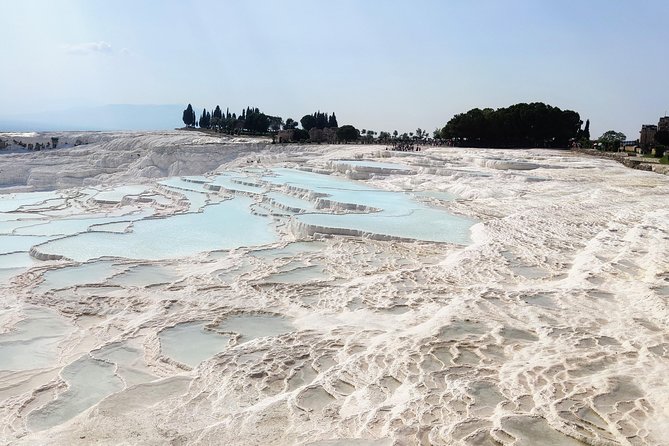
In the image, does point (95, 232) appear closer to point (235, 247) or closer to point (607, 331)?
point (235, 247)

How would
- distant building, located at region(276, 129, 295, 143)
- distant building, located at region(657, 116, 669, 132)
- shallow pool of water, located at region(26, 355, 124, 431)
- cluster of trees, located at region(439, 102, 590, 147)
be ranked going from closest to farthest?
1. shallow pool of water, located at region(26, 355, 124, 431)
2. distant building, located at region(657, 116, 669, 132)
3. cluster of trees, located at region(439, 102, 590, 147)
4. distant building, located at region(276, 129, 295, 143)

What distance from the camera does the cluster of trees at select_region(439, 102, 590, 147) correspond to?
1313 inches

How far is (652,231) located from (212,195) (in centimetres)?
984

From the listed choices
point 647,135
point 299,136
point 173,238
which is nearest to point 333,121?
point 299,136

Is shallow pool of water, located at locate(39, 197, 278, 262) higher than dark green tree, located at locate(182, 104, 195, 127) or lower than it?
lower

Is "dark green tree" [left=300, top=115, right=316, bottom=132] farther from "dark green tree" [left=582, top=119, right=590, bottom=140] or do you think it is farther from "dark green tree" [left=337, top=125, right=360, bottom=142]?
"dark green tree" [left=582, top=119, right=590, bottom=140]

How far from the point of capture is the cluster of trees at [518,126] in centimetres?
3334

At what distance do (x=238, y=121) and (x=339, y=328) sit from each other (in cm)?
4848

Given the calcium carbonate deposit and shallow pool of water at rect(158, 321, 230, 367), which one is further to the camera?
shallow pool of water at rect(158, 321, 230, 367)

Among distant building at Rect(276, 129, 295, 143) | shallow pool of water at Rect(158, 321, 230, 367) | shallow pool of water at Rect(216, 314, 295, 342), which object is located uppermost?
distant building at Rect(276, 129, 295, 143)

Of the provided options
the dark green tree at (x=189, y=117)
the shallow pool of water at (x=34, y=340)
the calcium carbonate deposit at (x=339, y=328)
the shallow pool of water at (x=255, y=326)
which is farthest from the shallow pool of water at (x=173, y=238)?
the dark green tree at (x=189, y=117)

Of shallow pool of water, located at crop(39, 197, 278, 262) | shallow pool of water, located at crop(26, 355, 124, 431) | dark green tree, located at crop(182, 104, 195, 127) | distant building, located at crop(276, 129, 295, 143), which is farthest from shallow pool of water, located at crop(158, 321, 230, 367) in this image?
dark green tree, located at crop(182, 104, 195, 127)

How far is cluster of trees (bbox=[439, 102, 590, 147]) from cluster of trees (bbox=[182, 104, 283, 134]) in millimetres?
20662

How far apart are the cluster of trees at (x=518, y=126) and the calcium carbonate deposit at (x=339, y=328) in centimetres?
2441
